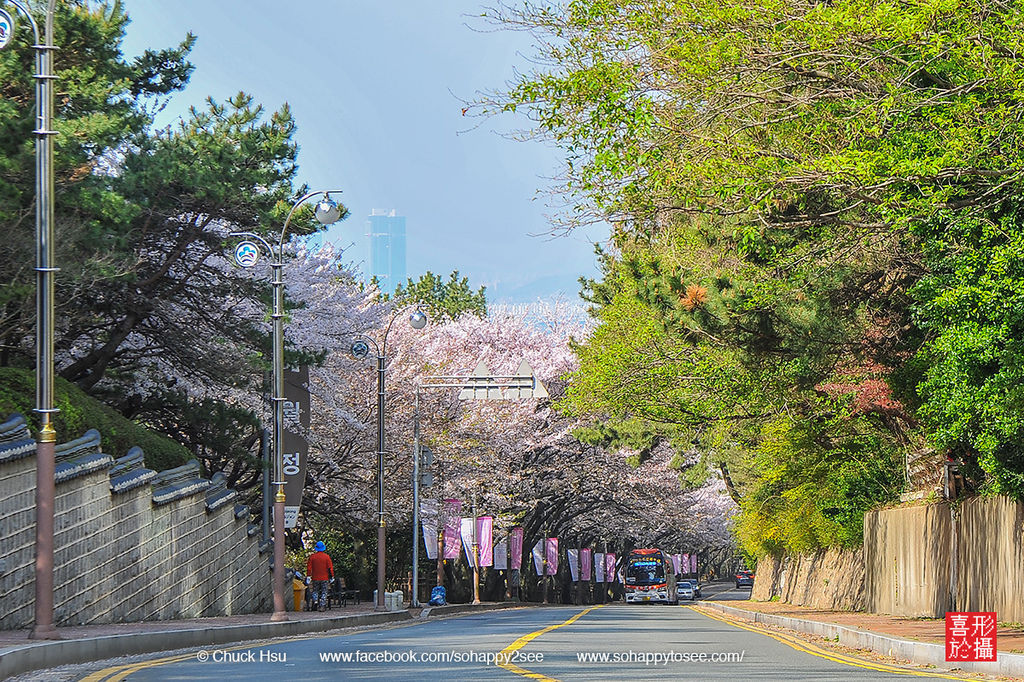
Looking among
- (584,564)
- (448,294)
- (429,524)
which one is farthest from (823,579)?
(448,294)

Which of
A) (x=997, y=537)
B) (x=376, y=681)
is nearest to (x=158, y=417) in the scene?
(x=997, y=537)

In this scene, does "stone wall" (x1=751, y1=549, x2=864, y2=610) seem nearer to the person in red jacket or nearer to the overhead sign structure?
the overhead sign structure

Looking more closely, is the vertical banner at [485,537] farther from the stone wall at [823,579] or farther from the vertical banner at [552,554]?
the vertical banner at [552,554]

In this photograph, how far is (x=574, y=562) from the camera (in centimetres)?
7275

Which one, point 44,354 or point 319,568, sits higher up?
point 44,354

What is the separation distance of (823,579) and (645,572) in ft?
123

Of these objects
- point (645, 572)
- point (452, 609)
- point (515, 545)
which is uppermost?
point (515, 545)

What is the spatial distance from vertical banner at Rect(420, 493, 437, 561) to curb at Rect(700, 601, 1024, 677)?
2361 centimetres

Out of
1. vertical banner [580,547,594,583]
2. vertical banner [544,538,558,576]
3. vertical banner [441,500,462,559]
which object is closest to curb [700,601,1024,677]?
vertical banner [441,500,462,559]

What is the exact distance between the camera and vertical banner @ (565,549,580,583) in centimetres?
7147

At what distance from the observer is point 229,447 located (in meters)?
34.9

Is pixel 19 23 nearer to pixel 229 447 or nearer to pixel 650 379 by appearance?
→ pixel 229 447

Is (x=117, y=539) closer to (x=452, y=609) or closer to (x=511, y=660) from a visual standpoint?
(x=511, y=660)

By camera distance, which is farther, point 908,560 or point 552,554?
point 552,554
